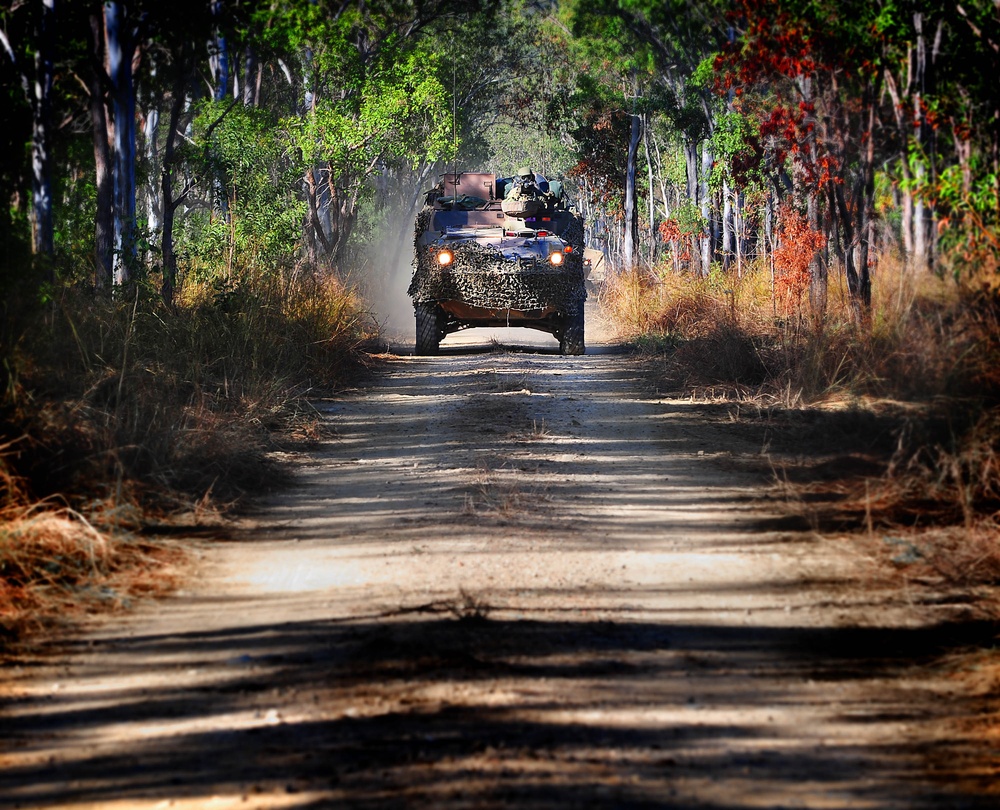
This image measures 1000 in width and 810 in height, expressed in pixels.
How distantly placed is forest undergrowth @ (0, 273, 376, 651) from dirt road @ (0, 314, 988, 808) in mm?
376

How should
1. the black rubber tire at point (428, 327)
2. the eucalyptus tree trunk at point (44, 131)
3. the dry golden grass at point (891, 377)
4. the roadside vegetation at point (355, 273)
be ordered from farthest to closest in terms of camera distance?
the black rubber tire at point (428, 327) < the eucalyptus tree trunk at point (44, 131) < the roadside vegetation at point (355, 273) < the dry golden grass at point (891, 377)

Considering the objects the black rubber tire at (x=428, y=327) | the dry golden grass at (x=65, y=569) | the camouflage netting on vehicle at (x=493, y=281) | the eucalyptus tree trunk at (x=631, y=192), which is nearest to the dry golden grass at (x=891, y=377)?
the camouflage netting on vehicle at (x=493, y=281)

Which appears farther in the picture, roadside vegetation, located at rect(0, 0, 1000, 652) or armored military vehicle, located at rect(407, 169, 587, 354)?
armored military vehicle, located at rect(407, 169, 587, 354)

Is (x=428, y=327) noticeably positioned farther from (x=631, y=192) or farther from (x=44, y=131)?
(x=631, y=192)

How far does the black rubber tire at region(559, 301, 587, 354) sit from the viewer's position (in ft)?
57.2

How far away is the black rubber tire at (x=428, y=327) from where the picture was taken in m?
17.3

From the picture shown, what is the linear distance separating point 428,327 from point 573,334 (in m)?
1.99

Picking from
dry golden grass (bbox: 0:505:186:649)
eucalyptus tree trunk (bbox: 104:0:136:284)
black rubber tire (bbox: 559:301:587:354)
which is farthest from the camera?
black rubber tire (bbox: 559:301:587:354)

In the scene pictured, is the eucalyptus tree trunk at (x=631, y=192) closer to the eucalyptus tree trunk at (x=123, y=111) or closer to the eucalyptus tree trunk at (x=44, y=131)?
the eucalyptus tree trunk at (x=123, y=111)

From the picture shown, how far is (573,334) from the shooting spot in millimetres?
17688

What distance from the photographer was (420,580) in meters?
5.43

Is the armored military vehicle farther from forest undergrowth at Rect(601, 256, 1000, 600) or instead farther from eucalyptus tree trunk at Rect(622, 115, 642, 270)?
eucalyptus tree trunk at Rect(622, 115, 642, 270)

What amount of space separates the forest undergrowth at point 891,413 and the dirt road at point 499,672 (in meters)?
0.41

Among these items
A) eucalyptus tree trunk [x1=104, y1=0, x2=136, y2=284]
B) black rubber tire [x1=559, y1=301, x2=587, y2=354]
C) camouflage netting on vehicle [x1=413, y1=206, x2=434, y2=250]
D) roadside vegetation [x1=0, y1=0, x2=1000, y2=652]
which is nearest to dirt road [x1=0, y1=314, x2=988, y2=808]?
roadside vegetation [x1=0, y1=0, x2=1000, y2=652]
